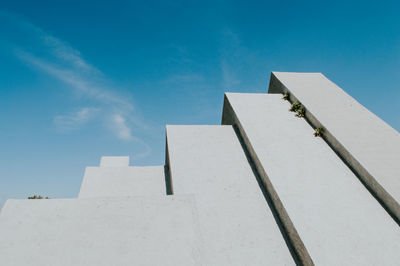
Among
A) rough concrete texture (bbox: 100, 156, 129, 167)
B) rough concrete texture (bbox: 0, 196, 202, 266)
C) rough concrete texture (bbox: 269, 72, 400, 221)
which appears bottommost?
rough concrete texture (bbox: 0, 196, 202, 266)

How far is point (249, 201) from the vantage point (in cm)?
875

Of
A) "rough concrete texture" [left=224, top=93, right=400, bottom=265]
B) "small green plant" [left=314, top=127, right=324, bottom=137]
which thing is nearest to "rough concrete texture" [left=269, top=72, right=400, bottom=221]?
"small green plant" [left=314, top=127, right=324, bottom=137]

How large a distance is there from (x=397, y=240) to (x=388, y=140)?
4508mm

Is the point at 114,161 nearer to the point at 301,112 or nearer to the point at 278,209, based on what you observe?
the point at 301,112

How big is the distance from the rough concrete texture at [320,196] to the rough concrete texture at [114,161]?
9647 mm

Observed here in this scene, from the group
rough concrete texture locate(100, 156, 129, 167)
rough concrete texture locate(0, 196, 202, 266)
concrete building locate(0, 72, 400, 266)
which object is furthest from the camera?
rough concrete texture locate(100, 156, 129, 167)

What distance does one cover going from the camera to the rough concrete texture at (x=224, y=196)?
7.04 m

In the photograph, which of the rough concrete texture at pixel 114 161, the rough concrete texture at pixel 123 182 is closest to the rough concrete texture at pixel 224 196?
the rough concrete texture at pixel 123 182

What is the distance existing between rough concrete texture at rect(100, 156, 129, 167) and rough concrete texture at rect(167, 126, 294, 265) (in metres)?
7.26

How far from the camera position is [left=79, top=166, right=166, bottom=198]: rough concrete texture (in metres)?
11.9

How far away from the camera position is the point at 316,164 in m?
9.61

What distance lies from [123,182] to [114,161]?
660 centimetres

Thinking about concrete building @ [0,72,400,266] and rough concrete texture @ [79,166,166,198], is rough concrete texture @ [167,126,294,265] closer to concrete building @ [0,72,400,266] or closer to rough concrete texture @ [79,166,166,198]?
concrete building @ [0,72,400,266]

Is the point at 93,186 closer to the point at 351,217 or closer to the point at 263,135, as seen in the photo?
the point at 263,135
